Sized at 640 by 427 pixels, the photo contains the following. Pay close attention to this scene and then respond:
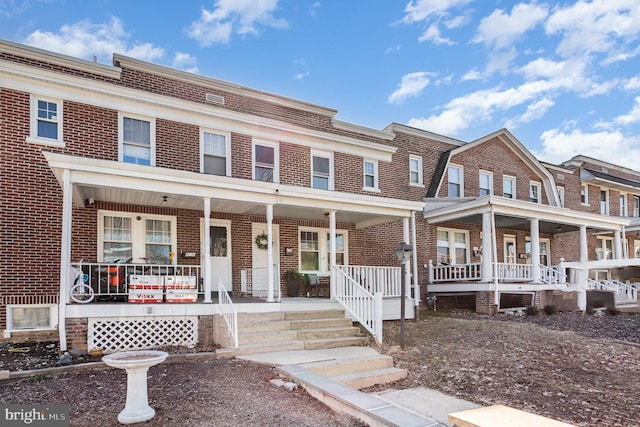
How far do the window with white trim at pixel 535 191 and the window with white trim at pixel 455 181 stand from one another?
4192mm

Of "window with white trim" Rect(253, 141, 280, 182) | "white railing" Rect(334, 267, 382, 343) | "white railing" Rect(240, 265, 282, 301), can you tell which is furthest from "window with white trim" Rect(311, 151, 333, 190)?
"white railing" Rect(334, 267, 382, 343)

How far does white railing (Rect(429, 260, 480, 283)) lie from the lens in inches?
574

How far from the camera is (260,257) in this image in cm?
1238

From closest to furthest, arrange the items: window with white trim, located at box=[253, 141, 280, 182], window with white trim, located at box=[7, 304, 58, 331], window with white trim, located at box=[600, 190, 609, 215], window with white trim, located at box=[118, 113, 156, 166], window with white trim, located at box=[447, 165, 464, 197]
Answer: window with white trim, located at box=[7, 304, 58, 331], window with white trim, located at box=[118, 113, 156, 166], window with white trim, located at box=[253, 141, 280, 182], window with white trim, located at box=[447, 165, 464, 197], window with white trim, located at box=[600, 190, 609, 215]

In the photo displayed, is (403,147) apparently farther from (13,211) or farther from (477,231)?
(13,211)

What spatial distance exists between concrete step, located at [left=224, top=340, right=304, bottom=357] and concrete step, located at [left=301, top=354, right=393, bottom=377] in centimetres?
116

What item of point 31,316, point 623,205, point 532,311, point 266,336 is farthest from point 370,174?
point 623,205

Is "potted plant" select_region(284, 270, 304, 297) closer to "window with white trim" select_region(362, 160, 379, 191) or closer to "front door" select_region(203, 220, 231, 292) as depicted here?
"front door" select_region(203, 220, 231, 292)

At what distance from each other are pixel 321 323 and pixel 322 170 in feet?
20.1

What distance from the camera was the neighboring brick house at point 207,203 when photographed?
8.77m

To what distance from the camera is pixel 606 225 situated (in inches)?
673

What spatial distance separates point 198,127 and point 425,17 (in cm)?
742

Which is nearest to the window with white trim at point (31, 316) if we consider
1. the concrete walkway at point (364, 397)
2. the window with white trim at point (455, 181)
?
the concrete walkway at point (364, 397)

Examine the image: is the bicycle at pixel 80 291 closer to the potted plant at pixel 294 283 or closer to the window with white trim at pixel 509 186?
the potted plant at pixel 294 283
